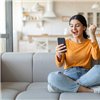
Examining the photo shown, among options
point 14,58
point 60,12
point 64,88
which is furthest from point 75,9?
point 64,88

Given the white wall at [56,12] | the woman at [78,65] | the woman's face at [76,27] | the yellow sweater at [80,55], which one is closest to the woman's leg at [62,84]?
the woman at [78,65]

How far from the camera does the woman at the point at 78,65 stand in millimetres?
1263

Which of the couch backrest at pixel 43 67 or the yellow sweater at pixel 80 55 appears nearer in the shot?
the yellow sweater at pixel 80 55

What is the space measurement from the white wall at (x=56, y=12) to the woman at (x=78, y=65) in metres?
4.75

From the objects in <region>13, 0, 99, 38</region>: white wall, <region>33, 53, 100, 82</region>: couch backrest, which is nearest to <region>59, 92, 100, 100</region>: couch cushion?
<region>33, 53, 100, 82</region>: couch backrest

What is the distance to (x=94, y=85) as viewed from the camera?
4.39ft

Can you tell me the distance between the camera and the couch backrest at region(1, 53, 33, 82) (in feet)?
5.67

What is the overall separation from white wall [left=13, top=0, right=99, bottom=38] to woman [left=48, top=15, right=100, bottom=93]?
475 cm

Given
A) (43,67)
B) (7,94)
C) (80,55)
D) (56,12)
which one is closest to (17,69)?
(43,67)

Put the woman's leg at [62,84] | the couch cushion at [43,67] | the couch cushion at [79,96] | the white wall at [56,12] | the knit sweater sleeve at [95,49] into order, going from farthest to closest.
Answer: the white wall at [56,12]
the couch cushion at [43,67]
the knit sweater sleeve at [95,49]
the woman's leg at [62,84]
the couch cushion at [79,96]

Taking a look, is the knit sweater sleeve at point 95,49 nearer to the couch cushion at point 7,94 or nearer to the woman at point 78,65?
the woman at point 78,65

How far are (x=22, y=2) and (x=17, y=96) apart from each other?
5.71 m

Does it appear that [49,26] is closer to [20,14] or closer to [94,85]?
[20,14]

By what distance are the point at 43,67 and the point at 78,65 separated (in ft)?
1.42
